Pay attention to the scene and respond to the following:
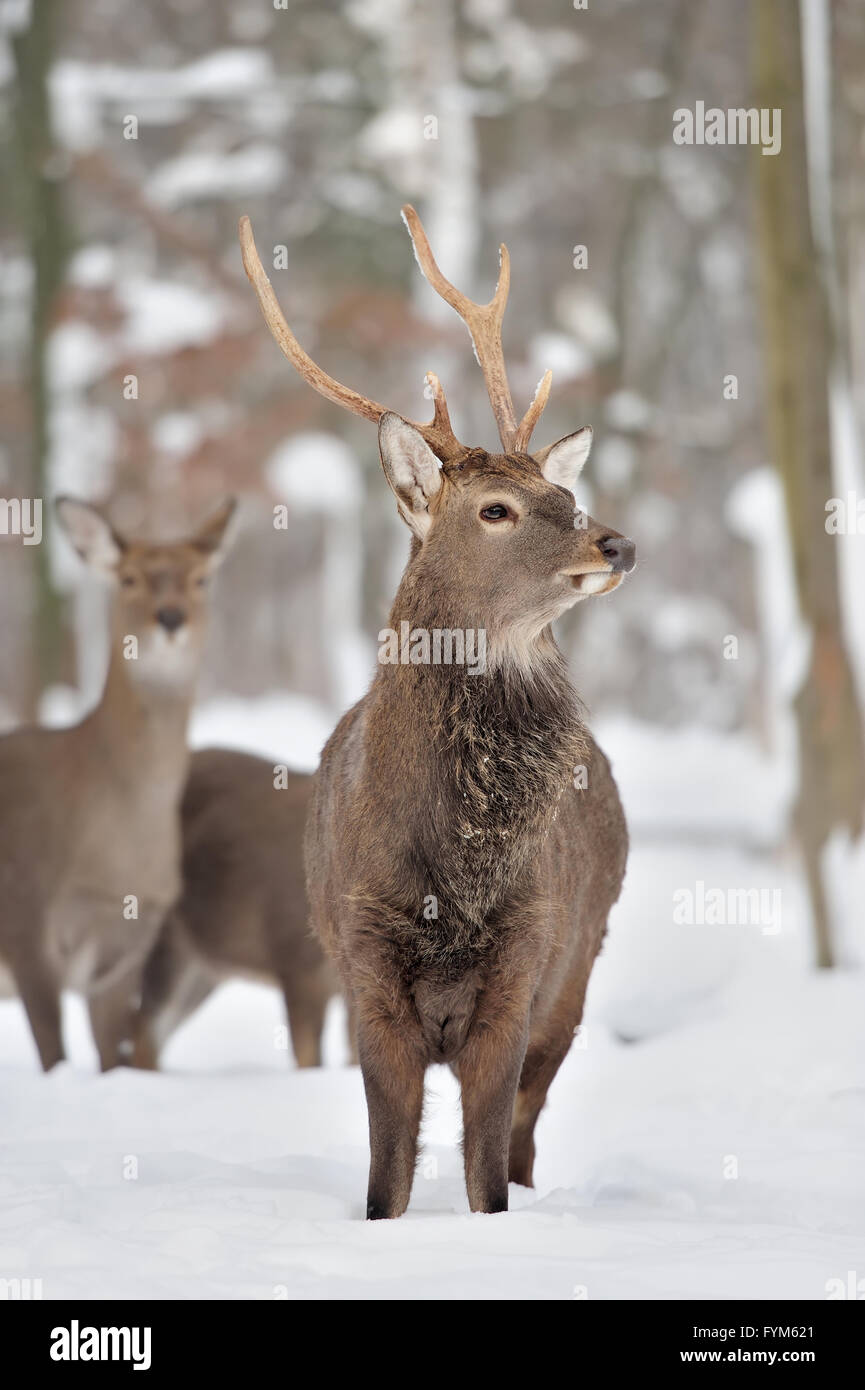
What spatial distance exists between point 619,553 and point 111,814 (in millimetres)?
3623

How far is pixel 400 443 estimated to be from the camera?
448 centimetres

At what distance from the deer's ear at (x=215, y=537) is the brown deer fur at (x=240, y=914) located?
1.07 metres

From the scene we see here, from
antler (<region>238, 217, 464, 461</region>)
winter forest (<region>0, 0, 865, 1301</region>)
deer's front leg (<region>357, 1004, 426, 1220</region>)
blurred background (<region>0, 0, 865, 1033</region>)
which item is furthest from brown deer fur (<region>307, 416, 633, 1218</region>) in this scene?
blurred background (<region>0, 0, 865, 1033</region>)

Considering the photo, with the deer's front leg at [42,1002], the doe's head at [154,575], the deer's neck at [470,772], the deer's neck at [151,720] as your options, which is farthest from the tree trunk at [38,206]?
the deer's neck at [470,772]

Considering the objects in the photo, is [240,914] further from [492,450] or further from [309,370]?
[492,450]

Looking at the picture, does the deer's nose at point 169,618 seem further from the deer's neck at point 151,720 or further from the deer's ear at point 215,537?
the deer's ear at point 215,537

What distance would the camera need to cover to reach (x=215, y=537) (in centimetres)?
771

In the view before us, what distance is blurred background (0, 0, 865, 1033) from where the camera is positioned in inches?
607

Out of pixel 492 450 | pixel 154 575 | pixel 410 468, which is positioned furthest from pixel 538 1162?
pixel 492 450

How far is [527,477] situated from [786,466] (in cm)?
457

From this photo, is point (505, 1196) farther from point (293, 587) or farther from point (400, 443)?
point (293, 587)

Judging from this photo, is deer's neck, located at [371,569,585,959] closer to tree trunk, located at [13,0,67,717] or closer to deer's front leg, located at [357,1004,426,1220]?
deer's front leg, located at [357,1004,426,1220]

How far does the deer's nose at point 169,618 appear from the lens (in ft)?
24.3
